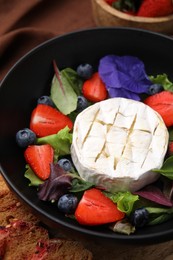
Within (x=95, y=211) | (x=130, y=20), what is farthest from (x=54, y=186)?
(x=130, y=20)

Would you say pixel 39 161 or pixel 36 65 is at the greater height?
pixel 36 65

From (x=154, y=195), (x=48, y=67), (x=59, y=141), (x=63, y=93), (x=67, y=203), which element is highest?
(x=48, y=67)

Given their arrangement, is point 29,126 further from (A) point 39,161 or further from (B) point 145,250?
(B) point 145,250

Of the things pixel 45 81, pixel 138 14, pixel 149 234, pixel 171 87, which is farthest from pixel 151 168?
pixel 138 14

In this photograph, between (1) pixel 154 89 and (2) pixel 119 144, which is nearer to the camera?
(2) pixel 119 144

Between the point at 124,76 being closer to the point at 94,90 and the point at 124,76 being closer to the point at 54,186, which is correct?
the point at 94,90

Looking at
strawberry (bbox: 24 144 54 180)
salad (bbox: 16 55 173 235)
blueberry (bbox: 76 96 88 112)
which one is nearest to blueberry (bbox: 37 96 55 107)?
salad (bbox: 16 55 173 235)

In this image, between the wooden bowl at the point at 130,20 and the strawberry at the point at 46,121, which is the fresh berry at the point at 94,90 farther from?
the wooden bowl at the point at 130,20
